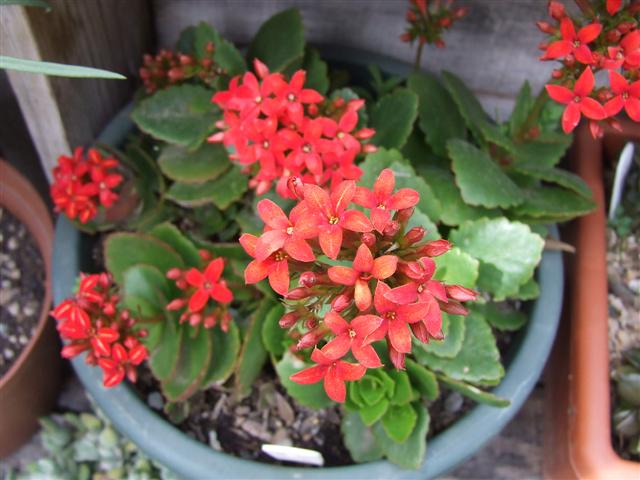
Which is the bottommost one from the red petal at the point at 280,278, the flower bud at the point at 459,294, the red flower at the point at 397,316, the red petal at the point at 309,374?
the red petal at the point at 309,374

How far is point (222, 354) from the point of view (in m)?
1.05

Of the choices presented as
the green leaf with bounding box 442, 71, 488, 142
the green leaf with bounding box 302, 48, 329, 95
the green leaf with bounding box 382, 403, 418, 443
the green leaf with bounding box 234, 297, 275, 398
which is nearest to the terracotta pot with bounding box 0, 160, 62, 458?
the green leaf with bounding box 234, 297, 275, 398

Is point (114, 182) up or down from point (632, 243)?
up

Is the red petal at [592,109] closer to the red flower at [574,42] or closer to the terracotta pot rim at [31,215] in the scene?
the red flower at [574,42]

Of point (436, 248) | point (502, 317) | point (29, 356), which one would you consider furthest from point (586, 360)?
point (29, 356)

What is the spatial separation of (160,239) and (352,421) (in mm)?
397

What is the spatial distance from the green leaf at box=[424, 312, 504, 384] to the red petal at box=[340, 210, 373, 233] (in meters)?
0.40

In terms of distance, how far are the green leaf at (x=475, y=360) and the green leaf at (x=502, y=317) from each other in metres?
0.07

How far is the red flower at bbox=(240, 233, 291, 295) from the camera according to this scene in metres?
0.66

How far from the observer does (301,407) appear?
3.76 ft

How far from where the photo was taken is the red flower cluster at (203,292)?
928 mm

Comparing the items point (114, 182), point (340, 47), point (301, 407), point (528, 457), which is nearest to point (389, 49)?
point (340, 47)

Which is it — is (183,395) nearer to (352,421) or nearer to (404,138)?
(352,421)

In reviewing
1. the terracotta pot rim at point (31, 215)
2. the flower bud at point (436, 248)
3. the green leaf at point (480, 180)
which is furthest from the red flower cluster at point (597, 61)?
the terracotta pot rim at point (31, 215)
